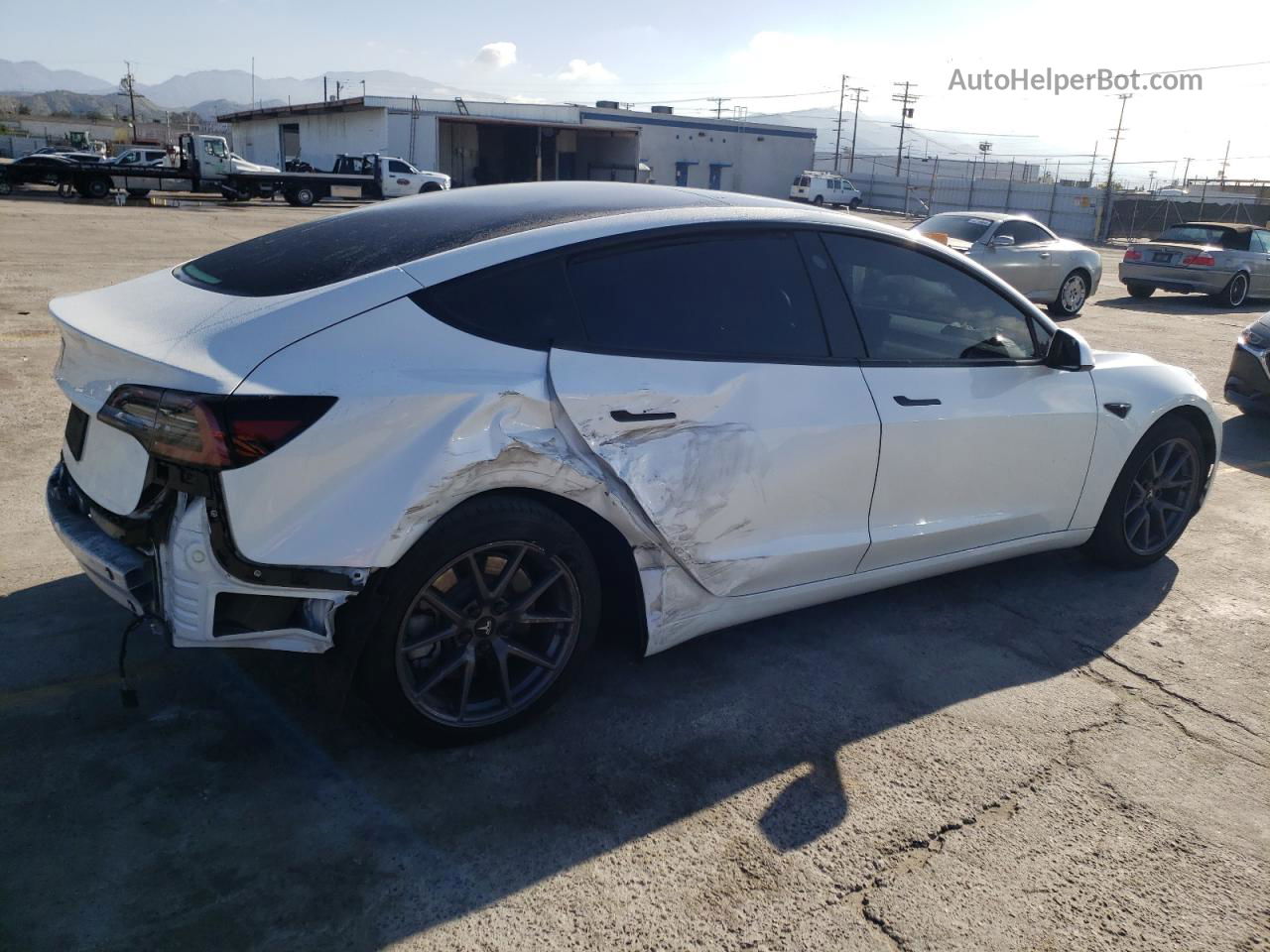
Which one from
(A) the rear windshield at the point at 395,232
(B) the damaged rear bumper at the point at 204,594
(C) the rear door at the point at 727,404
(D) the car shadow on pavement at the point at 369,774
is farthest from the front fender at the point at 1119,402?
(B) the damaged rear bumper at the point at 204,594

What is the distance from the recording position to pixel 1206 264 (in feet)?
54.7

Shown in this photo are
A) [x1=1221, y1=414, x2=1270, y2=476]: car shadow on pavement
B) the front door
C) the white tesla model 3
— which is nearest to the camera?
the white tesla model 3

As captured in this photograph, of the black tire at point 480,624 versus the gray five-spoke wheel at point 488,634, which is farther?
the gray five-spoke wheel at point 488,634

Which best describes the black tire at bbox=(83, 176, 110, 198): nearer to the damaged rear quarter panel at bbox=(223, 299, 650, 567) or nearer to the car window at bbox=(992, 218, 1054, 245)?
the car window at bbox=(992, 218, 1054, 245)

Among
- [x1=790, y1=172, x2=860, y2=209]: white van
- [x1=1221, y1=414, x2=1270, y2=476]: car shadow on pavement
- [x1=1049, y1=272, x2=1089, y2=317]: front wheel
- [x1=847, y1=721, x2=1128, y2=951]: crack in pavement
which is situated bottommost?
[x1=847, y1=721, x2=1128, y2=951]: crack in pavement

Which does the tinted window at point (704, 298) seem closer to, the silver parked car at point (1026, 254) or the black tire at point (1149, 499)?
the black tire at point (1149, 499)

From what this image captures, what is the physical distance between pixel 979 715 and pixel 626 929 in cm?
166

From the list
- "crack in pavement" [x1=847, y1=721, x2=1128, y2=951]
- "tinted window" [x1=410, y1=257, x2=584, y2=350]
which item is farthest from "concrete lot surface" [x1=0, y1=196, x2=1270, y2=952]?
"tinted window" [x1=410, y1=257, x2=584, y2=350]

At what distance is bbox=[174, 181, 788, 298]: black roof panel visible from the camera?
3059mm

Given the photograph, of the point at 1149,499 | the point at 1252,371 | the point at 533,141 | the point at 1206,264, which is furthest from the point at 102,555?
the point at 533,141

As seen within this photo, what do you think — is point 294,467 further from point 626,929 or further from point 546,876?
point 626,929

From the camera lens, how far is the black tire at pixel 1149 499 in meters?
4.59

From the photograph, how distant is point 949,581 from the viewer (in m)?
4.62

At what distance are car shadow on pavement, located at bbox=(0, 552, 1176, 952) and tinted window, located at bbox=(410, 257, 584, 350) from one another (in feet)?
3.63
